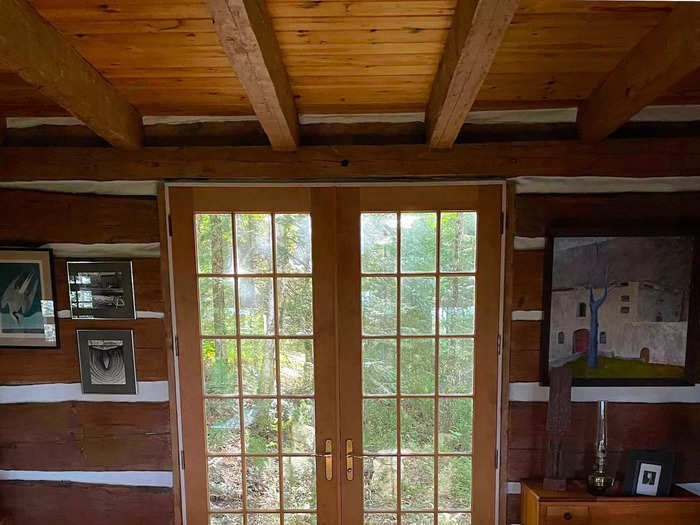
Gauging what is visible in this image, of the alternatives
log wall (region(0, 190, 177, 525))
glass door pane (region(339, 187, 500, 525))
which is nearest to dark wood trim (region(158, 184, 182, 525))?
log wall (region(0, 190, 177, 525))

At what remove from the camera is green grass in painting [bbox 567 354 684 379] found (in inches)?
93.9

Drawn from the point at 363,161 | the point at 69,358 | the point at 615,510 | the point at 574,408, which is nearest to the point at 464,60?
the point at 363,161

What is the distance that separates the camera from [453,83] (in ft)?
5.68

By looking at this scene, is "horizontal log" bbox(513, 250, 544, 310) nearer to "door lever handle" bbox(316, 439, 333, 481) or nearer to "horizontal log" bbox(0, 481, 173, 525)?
"door lever handle" bbox(316, 439, 333, 481)

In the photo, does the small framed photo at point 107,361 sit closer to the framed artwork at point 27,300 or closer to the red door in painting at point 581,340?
the framed artwork at point 27,300

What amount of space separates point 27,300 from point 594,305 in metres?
2.97

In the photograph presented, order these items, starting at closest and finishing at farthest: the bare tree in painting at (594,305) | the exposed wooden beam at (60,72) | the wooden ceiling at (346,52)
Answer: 1. the exposed wooden beam at (60,72)
2. the wooden ceiling at (346,52)
3. the bare tree in painting at (594,305)

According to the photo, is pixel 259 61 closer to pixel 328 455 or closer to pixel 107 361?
pixel 107 361

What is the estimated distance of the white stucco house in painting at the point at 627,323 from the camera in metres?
2.34

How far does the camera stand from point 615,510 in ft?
7.35

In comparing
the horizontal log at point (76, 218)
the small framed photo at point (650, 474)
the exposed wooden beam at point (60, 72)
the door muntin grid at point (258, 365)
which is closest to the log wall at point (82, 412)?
the horizontal log at point (76, 218)

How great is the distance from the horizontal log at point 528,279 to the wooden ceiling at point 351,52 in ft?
2.40

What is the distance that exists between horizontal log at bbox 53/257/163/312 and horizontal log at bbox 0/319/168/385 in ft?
0.29

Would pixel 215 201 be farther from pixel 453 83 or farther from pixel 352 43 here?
pixel 453 83
